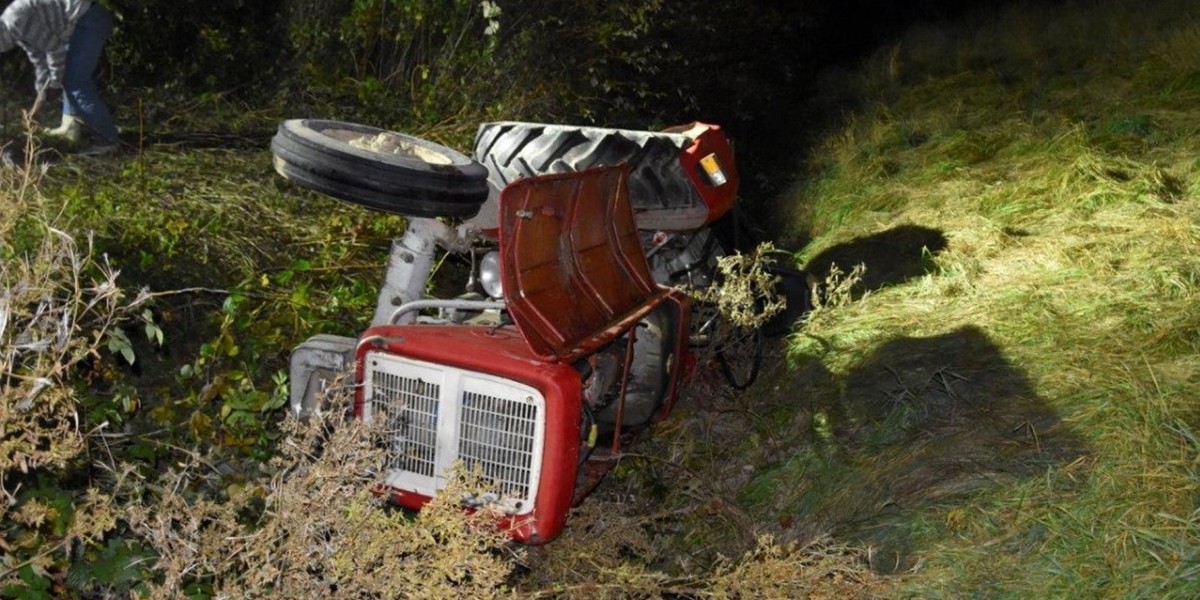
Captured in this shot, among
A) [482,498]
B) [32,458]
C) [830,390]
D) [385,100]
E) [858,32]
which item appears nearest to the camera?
[32,458]

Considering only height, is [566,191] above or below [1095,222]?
above

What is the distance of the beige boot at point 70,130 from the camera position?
6.50 meters

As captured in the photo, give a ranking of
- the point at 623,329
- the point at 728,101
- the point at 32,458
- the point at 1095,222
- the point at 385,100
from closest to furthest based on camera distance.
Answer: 1. the point at 32,458
2. the point at 623,329
3. the point at 1095,222
4. the point at 385,100
5. the point at 728,101

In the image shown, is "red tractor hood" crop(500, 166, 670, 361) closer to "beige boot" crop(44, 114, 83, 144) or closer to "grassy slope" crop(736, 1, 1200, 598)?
"grassy slope" crop(736, 1, 1200, 598)

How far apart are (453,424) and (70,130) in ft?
12.1

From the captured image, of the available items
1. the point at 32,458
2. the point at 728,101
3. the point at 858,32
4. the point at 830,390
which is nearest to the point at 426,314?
the point at 830,390

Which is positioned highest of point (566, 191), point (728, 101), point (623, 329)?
point (566, 191)

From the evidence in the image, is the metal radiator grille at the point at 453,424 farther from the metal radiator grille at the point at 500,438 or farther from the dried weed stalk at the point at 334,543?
the dried weed stalk at the point at 334,543

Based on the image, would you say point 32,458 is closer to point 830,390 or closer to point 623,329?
point 623,329

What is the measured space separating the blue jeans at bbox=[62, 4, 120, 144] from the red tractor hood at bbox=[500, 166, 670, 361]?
10.6ft

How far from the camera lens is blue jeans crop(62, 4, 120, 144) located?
655 cm

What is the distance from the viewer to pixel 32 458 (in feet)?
9.61

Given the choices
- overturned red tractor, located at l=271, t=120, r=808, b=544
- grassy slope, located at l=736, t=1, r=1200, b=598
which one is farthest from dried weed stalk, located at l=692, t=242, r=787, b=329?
grassy slope, located at l=736, t=1, r=1200, b=598

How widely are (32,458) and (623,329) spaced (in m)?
1.93
